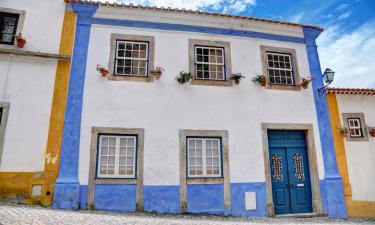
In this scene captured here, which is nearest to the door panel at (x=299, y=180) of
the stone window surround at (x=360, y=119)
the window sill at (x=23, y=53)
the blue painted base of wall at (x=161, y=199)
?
the stone window surround at (x=360, y=119)

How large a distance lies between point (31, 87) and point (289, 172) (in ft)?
25.9

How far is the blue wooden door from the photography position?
8125 mm

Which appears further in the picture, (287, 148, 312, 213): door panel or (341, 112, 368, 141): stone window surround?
(341, 112, 368, 141): stone window surround

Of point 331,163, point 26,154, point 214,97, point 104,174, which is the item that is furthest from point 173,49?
point 331,163

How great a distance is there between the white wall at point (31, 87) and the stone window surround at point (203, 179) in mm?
3680

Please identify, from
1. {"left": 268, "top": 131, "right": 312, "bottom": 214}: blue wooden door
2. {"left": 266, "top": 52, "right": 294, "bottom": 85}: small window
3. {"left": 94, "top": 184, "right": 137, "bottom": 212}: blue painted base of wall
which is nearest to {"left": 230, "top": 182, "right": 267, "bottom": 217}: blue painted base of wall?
{"left": 268, "top": 131, "right": 312, "bottom": 214}: blue wooden door

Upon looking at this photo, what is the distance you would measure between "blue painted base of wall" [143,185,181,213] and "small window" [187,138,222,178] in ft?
2.29

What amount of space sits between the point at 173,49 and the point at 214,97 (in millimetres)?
1969

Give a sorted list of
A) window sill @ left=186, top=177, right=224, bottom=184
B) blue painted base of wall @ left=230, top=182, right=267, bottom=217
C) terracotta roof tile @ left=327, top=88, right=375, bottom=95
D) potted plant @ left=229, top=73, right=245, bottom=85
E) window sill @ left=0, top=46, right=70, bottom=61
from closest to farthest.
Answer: window sill @ left=0, top=46, right=70, bottom=61 → window sill @ left=186, top=177, right=224, bottom=184 → blue painted base of wall @ left=230, top=182, right=267, bottom=217 → potted plant @ left=229, top=73, right=245, bottom=85 → terracotta roof tile @ left=327, top=88, right=375, bottom=95

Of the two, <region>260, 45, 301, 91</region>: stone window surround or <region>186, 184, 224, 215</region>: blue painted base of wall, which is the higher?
<region>260, 45, 301, 91</region>: stone window surround

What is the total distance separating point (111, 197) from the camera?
7.12m

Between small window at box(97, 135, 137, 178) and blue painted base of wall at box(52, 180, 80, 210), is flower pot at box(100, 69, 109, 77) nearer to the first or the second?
small window at box(97, 135, 137, 178)

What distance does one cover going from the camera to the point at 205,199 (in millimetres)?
7539

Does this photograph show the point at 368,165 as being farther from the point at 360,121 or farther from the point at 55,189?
the point at 55,189
